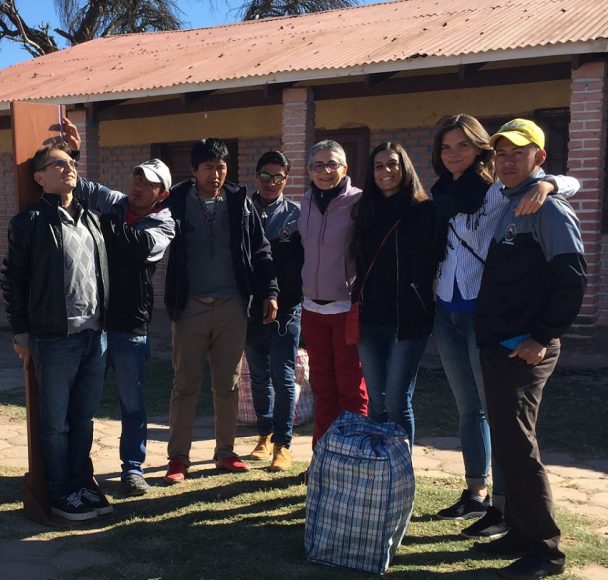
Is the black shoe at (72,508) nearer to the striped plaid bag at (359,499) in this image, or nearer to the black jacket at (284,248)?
the striped plaid bag at (359,499)

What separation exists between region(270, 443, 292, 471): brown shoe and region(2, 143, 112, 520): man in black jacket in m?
1.14

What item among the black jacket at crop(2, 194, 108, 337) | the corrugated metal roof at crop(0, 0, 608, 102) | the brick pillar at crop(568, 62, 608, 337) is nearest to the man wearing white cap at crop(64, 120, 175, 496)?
the black jacket at crop(2, 194, 108, 337)

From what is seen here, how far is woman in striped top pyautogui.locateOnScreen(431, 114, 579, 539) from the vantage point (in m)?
3.91

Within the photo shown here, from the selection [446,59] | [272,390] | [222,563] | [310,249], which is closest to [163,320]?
[446,59]

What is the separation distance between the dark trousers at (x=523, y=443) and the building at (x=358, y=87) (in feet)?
15.3

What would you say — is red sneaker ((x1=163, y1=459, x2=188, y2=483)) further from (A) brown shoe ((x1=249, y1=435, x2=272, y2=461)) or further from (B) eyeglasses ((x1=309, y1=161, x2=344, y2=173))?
(B) eyeglasses ((x1=309, y1=161, x2=344, y2=173))

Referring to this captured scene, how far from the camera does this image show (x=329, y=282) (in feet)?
14.8

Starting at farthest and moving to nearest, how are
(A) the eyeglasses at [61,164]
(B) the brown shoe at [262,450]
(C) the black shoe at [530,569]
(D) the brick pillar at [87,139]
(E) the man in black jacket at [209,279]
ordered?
(D) the brick pillar at [87,139]
(B) the brown shoe at [262,450]
(E) the man in black jacket at [209,279]
(A) the eyeglasses at [61,164]
(C) the black shoe at [530,569]

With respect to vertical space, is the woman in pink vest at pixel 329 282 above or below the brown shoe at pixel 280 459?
above

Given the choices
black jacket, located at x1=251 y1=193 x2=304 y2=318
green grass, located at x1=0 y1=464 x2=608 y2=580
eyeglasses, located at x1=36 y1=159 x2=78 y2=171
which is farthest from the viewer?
black jacket, located at x1=251 y1=193 x2=304 y2=318

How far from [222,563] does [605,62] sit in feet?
19.9

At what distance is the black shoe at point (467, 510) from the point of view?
4.23 meters

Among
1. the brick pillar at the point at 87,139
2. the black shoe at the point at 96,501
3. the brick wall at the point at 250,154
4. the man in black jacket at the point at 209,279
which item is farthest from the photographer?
the brick wall at the point at 250,154

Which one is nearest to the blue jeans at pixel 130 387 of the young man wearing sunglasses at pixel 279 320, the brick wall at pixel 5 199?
the young man wearing sunglasses at pixel 279 320
